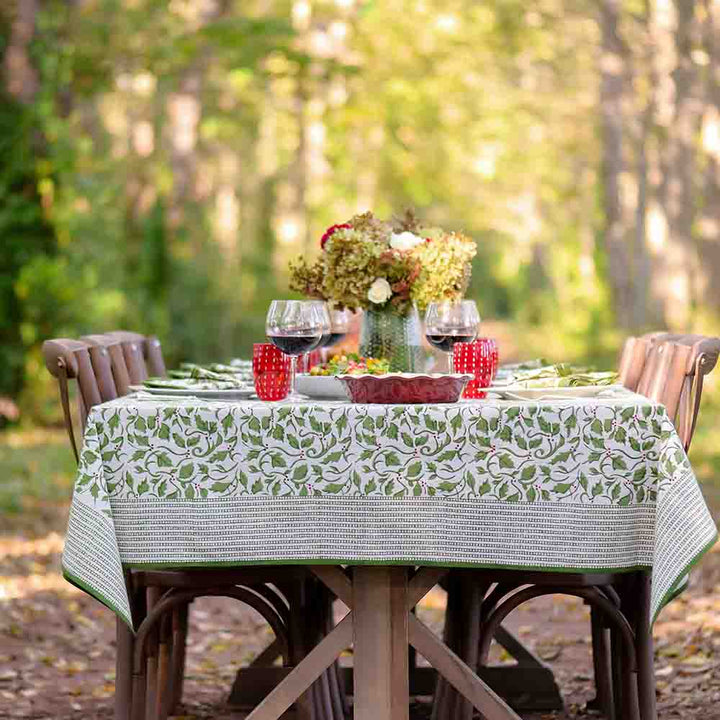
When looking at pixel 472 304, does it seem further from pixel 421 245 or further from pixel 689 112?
pixel 689 112

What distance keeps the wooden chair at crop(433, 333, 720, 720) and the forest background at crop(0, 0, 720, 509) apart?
641cm

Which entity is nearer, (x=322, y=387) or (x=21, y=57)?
(x=322, y=387)

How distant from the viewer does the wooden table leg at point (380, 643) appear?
3969 mm

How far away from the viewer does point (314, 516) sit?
3.84m

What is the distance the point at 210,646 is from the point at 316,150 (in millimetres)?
17999

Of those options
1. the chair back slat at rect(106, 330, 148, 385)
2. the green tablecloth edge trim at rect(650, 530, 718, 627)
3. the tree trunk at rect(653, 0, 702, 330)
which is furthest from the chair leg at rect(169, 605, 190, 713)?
the tree trunk at rect(653, 0, 702, 330)

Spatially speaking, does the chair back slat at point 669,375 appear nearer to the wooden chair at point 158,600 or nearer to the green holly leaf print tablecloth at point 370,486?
the green holly leaf print tablecloth at point 370,486

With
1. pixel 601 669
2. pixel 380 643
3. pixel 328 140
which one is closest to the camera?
pixel 380 643

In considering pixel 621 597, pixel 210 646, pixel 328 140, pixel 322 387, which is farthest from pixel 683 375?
pixel 328 140

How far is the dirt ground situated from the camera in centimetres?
543

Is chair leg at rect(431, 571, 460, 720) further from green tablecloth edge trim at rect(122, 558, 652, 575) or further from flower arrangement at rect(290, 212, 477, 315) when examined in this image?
flower arrangement at rect(290, 212, 477, 315)

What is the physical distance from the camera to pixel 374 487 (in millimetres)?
3805

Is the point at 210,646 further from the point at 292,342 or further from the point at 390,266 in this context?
the point at 292,342

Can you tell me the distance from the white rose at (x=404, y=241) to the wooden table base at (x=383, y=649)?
48.0 inches
